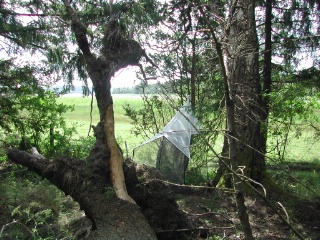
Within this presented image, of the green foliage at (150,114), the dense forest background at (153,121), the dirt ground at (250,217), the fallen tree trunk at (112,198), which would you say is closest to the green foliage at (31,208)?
the dense forest background at (153,121)

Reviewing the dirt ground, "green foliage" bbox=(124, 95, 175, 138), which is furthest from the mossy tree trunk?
"green foliage" bbox=(124, 95, 175, 138)

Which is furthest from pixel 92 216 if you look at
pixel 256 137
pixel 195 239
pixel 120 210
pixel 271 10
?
pixel 271 10

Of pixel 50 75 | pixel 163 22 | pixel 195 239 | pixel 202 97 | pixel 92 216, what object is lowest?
pixel 195 239

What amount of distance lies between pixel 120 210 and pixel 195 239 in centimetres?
103

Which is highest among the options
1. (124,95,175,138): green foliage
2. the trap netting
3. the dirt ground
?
(124,95,175,138): green foliage

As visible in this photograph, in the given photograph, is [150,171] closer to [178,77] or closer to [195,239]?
[195,239]

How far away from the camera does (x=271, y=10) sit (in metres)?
9.08

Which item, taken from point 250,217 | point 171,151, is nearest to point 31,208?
point 250,217

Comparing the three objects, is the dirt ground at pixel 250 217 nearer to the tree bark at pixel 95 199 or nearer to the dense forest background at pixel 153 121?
the dense forest background at pixel 153 121

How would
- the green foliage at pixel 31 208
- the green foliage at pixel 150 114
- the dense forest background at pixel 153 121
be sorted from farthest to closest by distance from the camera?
the green foliage at pixel 150 114 → the green foliage at pixel 31 208 → the dense forest background at pixel 153 121

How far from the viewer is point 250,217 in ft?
17.1

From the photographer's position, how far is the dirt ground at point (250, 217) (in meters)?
4.60

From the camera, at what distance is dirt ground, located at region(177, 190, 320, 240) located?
15.1ft

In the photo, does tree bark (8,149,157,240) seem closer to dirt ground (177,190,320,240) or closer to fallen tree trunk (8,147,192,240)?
fallen tree trunk (8,147,192,240)
